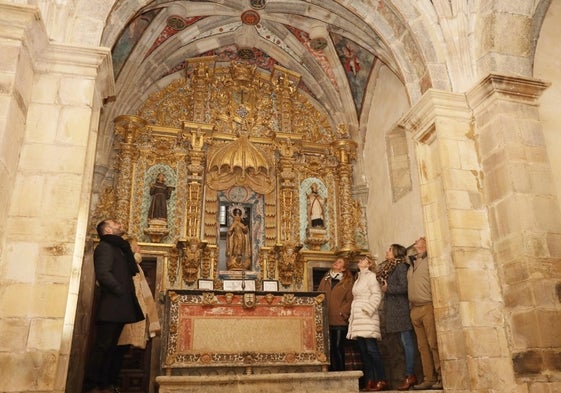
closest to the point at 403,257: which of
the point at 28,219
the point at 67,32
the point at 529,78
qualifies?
the point at 529,78

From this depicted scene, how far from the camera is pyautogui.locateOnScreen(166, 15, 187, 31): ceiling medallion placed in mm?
8914

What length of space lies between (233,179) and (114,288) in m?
5.11

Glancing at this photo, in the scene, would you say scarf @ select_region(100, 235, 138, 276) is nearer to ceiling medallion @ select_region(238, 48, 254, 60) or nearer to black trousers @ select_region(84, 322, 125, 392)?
black trousers @ select_region(84, 322, 125, 392)

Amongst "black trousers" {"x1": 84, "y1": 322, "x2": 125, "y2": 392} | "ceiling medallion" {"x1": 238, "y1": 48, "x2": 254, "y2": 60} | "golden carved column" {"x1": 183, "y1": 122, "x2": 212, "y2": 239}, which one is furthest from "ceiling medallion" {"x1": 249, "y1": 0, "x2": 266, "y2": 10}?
"black trousers" {"x1": 84, "y1": 322, "x2": 125, "y2": 392}

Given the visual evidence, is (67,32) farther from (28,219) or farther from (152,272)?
(152,272)

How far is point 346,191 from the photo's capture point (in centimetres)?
967

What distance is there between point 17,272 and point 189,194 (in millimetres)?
4894

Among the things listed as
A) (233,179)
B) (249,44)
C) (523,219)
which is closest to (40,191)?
(523,219)

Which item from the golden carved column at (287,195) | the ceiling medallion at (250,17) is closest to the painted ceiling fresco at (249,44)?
the ceiling medallion at (250,17)

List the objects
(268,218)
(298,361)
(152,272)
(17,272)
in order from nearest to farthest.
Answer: (17,272)
(298,361)
(152,272)
(268,218)

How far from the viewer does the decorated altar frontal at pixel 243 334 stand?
5.96m

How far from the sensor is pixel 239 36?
32.0 feet

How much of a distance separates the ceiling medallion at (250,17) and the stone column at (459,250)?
13.5 feet

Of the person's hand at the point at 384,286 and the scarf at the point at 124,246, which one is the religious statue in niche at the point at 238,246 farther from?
the scarf at the point at 124,246
